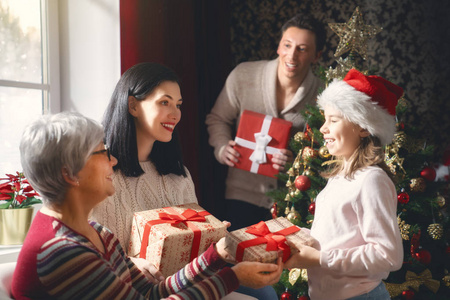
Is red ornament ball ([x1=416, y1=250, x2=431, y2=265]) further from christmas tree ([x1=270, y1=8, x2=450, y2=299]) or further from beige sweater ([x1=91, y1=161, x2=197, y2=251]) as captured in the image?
beige sweater ([x1=91, y1=161, x2=197, y2=251])

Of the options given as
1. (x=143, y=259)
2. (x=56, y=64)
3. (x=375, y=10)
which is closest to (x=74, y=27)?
(x=56, y=64)

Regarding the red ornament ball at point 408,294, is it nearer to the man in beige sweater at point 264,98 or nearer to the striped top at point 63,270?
the man in beige sweater at point 264,98

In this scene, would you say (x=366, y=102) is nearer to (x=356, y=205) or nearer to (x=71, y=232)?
(x=356, y=205)

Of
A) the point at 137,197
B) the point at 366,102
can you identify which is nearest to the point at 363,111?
the point at 366,102

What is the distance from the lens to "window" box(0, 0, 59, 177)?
7.51 ft

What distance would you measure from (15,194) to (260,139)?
4.39 ft

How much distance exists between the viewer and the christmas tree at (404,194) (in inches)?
95.3

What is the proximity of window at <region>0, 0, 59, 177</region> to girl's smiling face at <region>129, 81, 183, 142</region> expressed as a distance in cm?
67

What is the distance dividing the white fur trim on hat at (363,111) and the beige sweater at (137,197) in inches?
30.8

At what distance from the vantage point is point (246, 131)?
103 inches

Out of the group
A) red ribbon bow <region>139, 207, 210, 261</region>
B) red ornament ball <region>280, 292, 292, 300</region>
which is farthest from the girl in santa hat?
red ornament ball <region>280, 292, 292, 300</region>

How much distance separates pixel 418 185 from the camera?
7.91ft

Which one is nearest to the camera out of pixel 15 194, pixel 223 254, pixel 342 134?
pixel 223 254

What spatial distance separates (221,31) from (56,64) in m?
1.48
